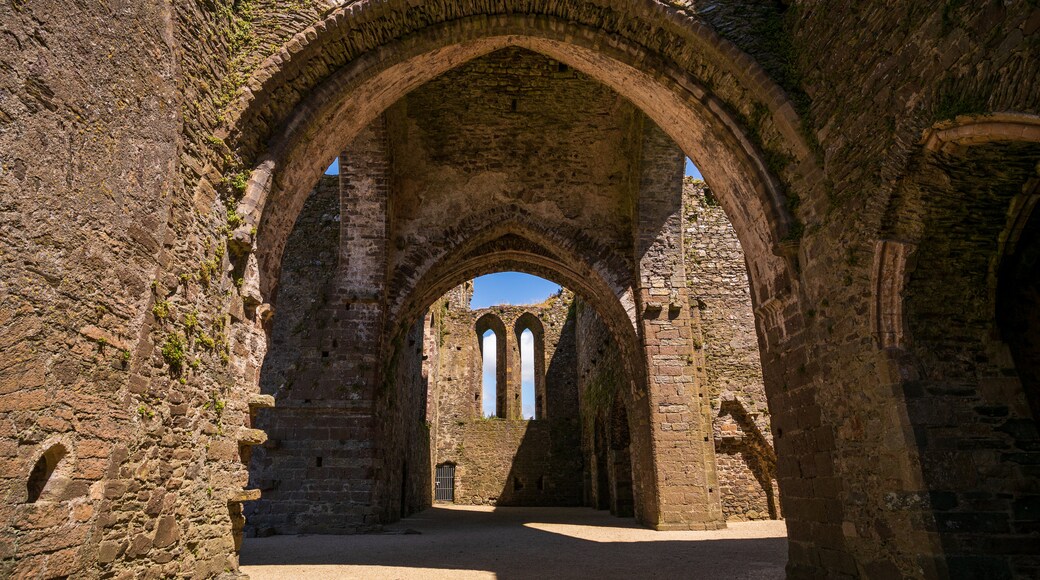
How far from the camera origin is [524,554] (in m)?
7.08

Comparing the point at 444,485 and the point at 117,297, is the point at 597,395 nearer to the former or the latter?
the point at 444,485

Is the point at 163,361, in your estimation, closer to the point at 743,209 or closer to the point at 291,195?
the point at 291,195

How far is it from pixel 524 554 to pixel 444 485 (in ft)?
52.3

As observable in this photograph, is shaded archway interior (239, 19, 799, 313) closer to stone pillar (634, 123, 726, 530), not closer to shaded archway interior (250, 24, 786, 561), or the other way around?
shaded archway interior (250, 24, 786, 561)

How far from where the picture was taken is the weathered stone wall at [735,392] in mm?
11547

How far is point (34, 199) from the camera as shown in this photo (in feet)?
11.1

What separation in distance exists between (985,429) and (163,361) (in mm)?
5912

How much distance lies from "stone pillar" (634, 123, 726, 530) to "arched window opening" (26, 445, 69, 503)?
340 inches

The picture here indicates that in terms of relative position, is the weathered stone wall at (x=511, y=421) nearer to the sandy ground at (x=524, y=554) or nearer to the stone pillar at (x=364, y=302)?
the stone pillar at (x=364, y=302)

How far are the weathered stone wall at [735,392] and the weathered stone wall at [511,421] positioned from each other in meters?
9.18

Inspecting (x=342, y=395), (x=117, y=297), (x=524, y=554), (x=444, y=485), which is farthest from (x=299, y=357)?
(x=444, y=485)

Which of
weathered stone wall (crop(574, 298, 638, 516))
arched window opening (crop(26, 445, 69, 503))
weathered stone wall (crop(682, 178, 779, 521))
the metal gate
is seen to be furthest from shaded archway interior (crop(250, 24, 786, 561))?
the metal gate

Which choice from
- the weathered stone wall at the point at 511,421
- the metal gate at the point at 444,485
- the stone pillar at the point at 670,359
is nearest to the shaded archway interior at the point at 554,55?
the stone pillar at the point at 670,359

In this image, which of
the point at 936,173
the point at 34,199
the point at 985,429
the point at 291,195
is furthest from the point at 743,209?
the point at 34,199
